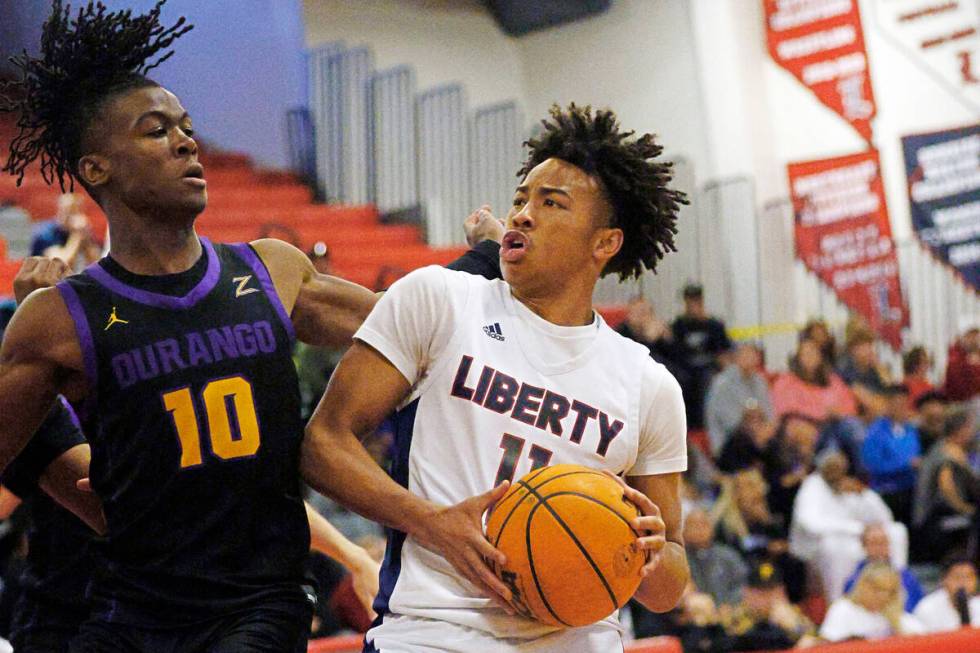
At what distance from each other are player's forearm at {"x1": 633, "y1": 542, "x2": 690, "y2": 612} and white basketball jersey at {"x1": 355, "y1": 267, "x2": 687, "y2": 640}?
0.12 meters

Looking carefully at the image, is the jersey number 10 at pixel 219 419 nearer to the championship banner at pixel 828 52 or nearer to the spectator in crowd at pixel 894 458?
the spectator in crowd at pixel 894 458

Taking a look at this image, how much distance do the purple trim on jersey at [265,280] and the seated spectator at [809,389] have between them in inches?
329

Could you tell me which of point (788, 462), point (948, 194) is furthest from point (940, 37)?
point (788, 462)

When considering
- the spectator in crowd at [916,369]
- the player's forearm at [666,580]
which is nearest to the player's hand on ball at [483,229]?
the player's forearm at [666,580]

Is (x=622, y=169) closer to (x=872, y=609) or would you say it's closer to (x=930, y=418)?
(x=872, y=609)

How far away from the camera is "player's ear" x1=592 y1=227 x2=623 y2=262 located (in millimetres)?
3371

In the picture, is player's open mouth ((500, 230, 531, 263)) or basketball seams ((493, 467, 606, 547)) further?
player's open mouth ((500, 230, 531, 263))

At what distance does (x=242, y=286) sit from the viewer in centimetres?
332

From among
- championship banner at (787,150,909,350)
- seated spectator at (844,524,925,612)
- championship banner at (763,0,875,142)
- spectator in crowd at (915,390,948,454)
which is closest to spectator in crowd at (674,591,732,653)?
seated spectator at (844,524,925,612)

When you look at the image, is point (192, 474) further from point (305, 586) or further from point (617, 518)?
point (617, 518)

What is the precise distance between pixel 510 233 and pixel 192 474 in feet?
3.01

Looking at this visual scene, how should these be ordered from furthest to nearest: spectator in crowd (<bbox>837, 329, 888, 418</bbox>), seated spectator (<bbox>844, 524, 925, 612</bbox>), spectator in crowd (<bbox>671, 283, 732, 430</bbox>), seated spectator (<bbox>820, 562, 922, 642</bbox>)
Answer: spectator in crowd (<bbox>837, 329, 888, 418</bbox>)
spectator in crowd (<bbox>671, 283, 732, 430</bbox>)
seated spectator (<bbox>844, 524, 925, 612</bbox>)
seated spectator (<bbox>820, 562, 922, 642</bbox>)

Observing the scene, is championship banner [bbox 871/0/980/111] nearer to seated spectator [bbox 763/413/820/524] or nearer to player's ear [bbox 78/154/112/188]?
seated spectator [bbox 763/413/820/524]

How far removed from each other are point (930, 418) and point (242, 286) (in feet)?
29.5
